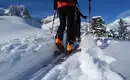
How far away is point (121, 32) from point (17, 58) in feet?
170

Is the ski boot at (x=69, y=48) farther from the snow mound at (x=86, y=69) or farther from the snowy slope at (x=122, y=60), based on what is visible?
the snowy slope at (x=122, y=60)

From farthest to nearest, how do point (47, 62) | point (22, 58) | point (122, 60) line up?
point (47, 62)
point (22, 58)
point (122, 60)

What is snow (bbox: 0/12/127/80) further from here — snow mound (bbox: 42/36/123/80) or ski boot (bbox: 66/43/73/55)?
ski boot (bbox: 66/43/73/55)

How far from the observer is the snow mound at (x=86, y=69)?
4.46 meters

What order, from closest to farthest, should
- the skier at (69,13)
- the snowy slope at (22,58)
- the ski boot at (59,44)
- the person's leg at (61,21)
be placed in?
the snowy slope at (22,58)
the skier at (69,13)
the person's leg at (61,21)
the ski boot at (59,44)

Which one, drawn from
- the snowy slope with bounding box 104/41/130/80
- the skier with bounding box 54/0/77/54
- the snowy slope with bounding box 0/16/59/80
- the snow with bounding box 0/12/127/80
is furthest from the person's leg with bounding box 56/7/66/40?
the snowy slope with bounding box 104/41/130/80

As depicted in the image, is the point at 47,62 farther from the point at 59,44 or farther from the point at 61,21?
the point at 61,21

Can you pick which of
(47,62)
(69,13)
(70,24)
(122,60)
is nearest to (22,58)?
(47,62)

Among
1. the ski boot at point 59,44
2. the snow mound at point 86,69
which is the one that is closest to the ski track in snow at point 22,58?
the ski boot at point 59,44

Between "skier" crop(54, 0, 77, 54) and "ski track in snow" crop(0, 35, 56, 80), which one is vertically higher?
"skier" crop(54, 0, 77, 54)

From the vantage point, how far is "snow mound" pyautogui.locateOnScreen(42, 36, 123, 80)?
446 centimetres

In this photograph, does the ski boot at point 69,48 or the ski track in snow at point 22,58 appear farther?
the ski boot at point 69,48

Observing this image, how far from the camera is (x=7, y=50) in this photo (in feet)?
22.2

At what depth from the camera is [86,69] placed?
16.0ft
